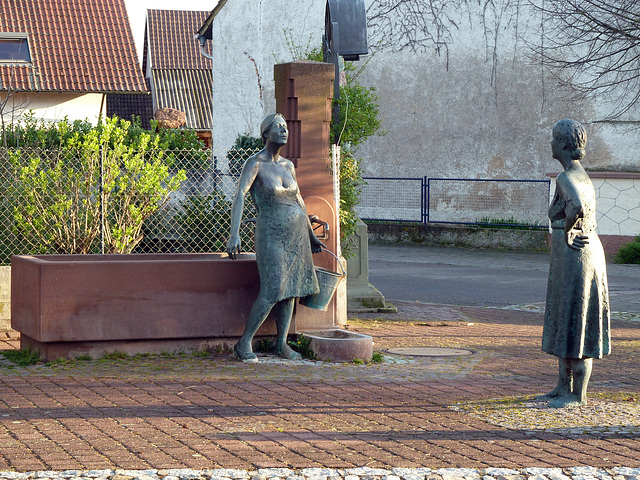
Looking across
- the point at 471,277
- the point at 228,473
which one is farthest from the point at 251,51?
the point at 228,473

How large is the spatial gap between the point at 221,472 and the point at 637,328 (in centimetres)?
742

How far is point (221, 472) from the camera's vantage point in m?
4.57

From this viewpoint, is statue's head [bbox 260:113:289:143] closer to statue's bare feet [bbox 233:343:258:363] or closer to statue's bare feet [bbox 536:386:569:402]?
statue's bare feet [bbox 233:343:258:363]

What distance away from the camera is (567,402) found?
244 inches

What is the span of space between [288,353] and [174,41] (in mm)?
44276

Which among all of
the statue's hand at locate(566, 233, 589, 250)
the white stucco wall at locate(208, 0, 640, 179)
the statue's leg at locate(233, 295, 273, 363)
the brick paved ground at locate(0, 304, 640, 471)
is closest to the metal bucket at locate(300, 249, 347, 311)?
the statue's leg at locate(233, 295, 273, 363)

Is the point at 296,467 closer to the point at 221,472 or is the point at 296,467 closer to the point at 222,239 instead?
the point at 221,472

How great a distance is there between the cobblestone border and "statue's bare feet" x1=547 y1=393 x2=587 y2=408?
1.48 metres

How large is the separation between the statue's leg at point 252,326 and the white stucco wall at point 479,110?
1754 centimetres

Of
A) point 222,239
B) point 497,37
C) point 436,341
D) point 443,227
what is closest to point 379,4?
point 497,37

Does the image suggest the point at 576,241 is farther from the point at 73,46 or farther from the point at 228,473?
the point at 73,46

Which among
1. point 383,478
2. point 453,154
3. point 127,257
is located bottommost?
point 383,478

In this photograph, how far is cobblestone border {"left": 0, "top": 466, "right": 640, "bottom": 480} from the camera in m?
4.48

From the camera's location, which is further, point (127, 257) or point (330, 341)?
point (127, 257)
